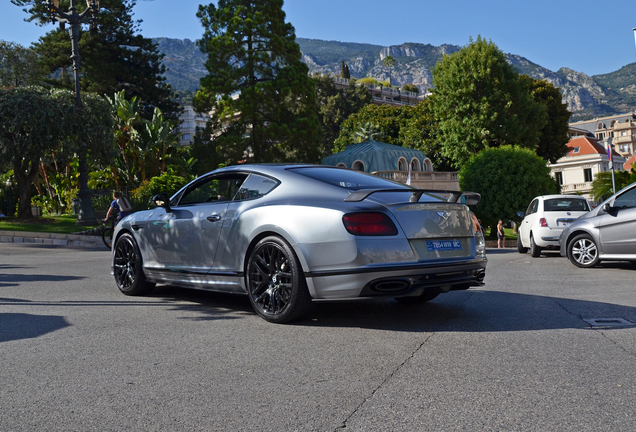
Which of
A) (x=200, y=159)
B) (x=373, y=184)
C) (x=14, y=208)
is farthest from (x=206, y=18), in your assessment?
(x=373, y=184)

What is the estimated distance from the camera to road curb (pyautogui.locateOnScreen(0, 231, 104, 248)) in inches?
843

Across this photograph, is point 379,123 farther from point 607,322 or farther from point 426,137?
point 607,322

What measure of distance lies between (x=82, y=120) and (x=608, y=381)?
26.7 m

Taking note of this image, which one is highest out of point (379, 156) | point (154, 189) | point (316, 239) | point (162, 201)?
point (379, 156)

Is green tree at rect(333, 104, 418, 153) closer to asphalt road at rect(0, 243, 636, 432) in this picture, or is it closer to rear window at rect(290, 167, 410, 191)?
rear window at rect(290, 167, 410, 191)

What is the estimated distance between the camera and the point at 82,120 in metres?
26.9

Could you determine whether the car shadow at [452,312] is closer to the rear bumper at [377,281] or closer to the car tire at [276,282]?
the car tire at [276,282]

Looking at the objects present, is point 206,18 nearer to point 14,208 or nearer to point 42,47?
point 42,47

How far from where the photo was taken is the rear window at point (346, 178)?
5910mm

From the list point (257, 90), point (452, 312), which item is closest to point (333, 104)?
point (257, 90)

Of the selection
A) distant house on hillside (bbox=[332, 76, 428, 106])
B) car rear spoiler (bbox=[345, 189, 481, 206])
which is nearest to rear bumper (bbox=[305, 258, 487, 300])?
car rear spoiler (bbox=[345, 189, 481, 206])

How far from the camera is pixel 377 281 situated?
5.23 m

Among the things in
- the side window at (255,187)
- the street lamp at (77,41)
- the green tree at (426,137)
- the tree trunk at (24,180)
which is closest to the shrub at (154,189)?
the street lamp at (77,41)

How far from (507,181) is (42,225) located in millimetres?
27009
